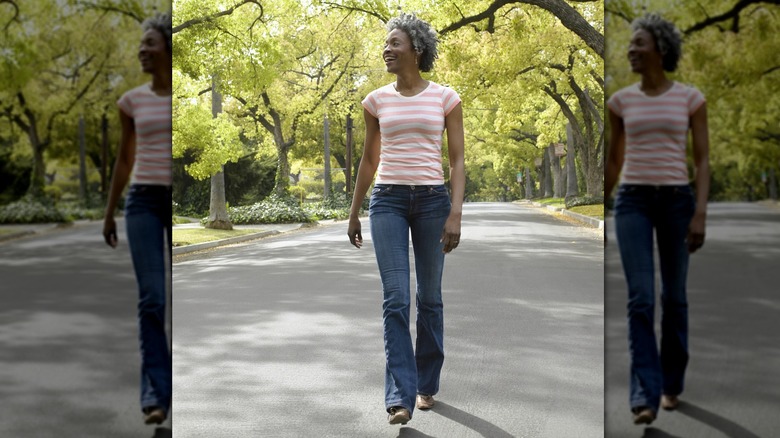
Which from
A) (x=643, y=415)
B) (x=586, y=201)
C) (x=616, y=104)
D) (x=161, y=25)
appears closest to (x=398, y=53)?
(x=161, y=25)

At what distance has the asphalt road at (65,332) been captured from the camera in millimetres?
2342

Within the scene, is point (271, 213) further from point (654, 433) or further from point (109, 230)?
point (654, 433)

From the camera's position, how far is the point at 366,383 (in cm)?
573

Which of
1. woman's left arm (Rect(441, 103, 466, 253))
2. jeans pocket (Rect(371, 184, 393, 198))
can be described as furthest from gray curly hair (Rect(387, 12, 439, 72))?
jeans pocket (Rect(371, 184, 393, 198))

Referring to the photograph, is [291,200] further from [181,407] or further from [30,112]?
[30,112]

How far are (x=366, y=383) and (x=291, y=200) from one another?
29294 millimetres

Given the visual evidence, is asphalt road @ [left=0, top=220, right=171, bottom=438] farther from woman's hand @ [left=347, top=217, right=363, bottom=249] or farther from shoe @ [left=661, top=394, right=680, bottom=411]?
woman's hand @ [left=347, top=217, right=363, bottom=249]

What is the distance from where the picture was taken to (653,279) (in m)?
2.35

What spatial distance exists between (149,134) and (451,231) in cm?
234

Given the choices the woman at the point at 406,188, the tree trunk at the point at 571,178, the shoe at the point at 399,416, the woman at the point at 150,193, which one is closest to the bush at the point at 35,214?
the woman at the point at 150,193

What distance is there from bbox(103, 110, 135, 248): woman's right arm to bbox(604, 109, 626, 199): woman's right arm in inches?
45.4

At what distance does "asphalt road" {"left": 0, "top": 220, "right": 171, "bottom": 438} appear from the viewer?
2342mm

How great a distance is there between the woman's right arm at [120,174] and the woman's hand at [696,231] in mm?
1350

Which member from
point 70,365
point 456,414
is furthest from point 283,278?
point 70,365
